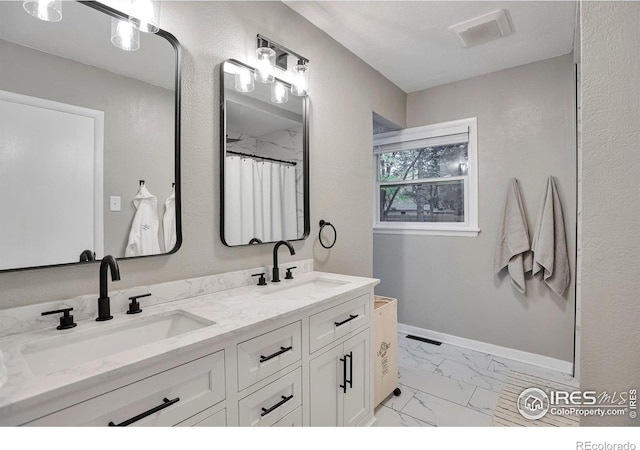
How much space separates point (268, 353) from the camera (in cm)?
120

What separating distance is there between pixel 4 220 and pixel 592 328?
203 cm

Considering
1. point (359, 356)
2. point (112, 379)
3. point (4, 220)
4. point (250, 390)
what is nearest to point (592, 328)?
point (359, 356)

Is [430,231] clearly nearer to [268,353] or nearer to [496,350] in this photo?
[496,350]

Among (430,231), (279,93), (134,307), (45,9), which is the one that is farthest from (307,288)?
(430,231)

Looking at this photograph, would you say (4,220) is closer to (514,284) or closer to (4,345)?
(4,345)

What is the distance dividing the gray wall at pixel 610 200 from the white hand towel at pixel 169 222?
5.40 feet

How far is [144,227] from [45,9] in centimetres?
83

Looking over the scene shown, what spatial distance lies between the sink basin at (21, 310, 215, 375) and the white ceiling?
6.44 ft

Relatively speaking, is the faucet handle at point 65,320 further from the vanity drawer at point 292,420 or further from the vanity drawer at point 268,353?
the vanity drawer at point 292,420

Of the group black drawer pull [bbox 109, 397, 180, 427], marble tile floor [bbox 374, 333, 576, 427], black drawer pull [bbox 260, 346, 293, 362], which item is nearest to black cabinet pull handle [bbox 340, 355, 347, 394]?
black drawer pull [bbox 260, 346, 293, 362]

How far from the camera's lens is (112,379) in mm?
797

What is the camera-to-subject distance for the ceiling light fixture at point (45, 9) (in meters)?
1.09

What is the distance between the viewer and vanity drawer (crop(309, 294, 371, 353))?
Result: 1.42 m

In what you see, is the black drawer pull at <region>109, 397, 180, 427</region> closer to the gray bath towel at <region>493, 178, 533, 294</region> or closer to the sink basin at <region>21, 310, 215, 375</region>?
the sink basin at <region>21, 310, 215, 375</region>
